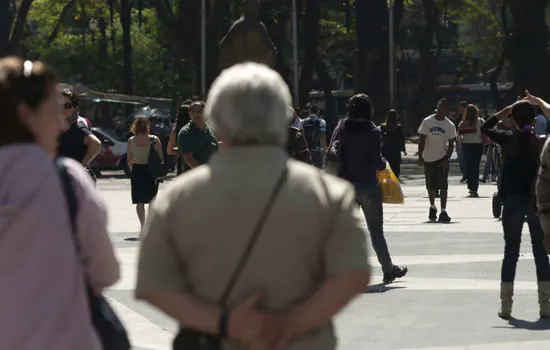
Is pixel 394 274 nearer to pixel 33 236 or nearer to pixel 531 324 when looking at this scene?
pixel 531 324

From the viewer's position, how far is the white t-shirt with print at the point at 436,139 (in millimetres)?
20797

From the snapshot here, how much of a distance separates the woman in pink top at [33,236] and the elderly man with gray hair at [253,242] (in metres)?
0.33

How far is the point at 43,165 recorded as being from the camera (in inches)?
169

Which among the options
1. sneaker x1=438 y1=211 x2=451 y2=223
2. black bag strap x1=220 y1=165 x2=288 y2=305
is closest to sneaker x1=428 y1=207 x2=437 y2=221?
sneaker x1=438 y1=211 x2=451 y2=223

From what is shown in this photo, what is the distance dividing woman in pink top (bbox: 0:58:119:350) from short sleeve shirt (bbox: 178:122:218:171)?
9.75m

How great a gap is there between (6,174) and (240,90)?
2.50 ft

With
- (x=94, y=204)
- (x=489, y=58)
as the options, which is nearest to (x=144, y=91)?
(x=489, y=58)

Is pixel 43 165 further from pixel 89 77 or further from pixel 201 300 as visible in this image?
pixel 89 77

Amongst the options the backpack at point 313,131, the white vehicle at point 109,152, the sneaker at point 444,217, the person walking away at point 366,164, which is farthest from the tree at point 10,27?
the person walking away at point 366,164

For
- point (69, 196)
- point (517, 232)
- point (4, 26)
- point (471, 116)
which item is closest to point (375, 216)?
point (517, 232)

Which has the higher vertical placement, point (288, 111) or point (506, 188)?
point (288, 111)

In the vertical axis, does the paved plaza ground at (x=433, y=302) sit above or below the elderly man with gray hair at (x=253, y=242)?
below

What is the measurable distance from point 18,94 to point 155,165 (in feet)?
44.5

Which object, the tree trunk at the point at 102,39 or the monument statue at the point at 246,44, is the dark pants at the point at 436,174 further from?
the tree trunk at the point at 102,39
